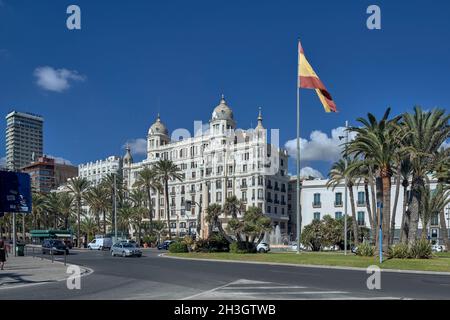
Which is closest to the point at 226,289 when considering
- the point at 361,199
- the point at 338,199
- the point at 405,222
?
the point at 405,222

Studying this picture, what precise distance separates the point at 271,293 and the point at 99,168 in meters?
145

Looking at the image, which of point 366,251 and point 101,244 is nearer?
point 366,251

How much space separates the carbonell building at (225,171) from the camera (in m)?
100

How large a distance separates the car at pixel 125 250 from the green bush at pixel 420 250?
2400 centimetres

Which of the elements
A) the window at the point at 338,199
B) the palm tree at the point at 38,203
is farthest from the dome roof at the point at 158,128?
the window at the point at 338,199

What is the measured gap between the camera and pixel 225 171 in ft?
344

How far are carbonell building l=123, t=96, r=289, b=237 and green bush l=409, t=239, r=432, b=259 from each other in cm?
6086

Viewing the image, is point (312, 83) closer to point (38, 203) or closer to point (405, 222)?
point (405, 222)

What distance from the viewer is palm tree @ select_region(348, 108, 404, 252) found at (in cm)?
3722

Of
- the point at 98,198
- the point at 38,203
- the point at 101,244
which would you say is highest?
the point at 98,198

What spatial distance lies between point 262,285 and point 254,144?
81532 mm

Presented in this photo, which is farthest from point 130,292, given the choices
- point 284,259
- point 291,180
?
point 291,180
